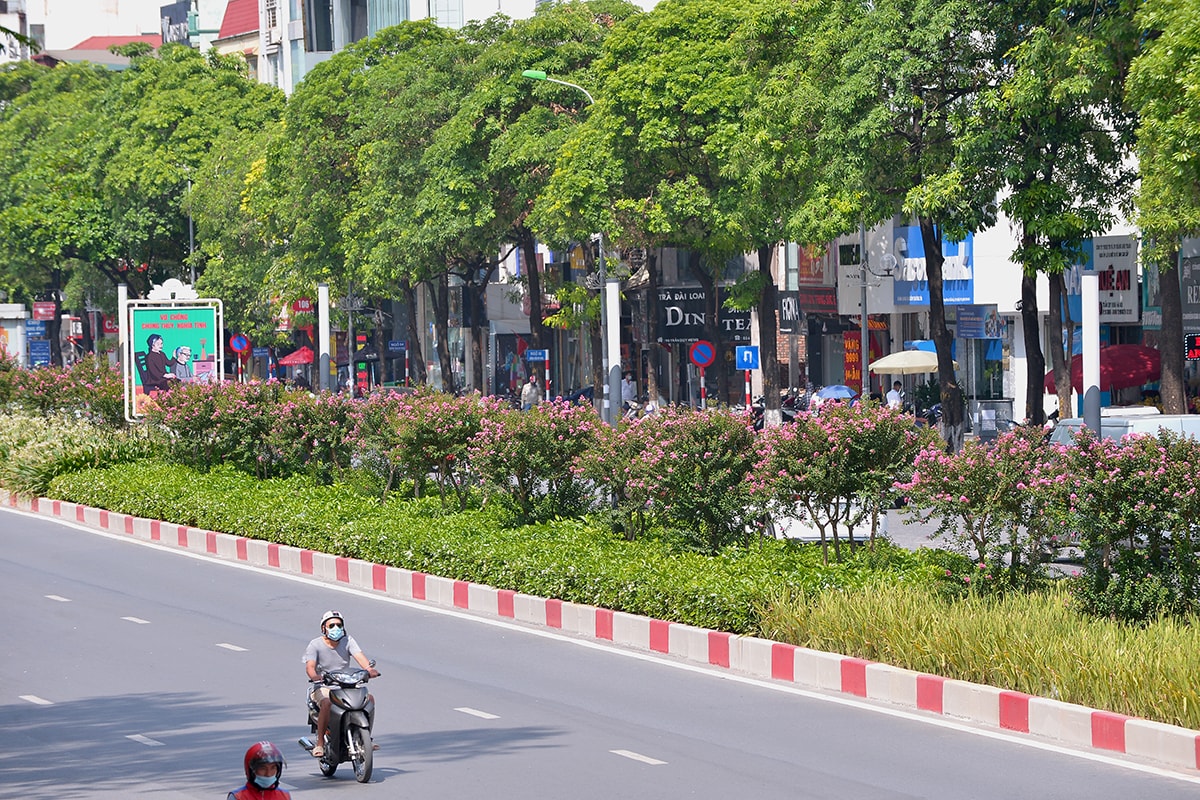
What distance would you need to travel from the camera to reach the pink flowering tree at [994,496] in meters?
13.6

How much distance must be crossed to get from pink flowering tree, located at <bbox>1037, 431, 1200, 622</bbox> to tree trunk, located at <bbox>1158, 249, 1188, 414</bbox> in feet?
53.7

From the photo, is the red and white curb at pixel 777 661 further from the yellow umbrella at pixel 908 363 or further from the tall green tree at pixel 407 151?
the tall green tree at pixel 407 151

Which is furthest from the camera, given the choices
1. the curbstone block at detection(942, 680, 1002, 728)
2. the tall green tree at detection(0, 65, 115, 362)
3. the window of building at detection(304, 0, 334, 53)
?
the window of building at detection(304, 0, 334, 53)

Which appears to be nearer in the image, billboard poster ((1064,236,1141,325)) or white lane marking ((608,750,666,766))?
white lane marking ((608,750,666,766))

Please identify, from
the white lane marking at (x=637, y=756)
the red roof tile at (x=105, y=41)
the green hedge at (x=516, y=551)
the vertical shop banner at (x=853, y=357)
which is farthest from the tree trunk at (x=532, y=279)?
the red roof tile at (x=105, y=41)

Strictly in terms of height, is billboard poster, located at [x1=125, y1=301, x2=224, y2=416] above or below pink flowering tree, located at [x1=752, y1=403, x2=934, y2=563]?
above

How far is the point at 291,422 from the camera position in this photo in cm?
2586

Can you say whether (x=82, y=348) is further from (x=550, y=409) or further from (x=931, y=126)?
(x=550, y=409)

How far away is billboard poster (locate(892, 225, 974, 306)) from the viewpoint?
4316cm

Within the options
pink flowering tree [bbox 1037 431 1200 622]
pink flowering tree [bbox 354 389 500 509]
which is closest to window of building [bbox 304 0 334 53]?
pink flowering tree [bbox 354 389 500 509]

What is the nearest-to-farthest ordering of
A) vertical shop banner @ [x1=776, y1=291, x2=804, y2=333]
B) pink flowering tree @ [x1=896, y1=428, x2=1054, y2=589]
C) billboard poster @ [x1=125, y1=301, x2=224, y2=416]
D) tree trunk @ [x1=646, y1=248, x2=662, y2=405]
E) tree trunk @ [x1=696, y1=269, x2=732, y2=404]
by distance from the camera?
pink flowering tree @ [x1=896, y1=428, x2=1054, y2=589], billboard poster @ [x1=125, y1=301, x2=224, y2=416], vertical shop banner @ [x1=776, y1=291, x2=804, y2=333], tree trunk @ [x1=696, y1=269, x2=732, y2=404], tree trunk @ [x1=646, y1=248, x2=662, y2=405]

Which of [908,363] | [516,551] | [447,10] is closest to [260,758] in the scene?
[516,551]

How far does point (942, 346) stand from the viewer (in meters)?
33.2

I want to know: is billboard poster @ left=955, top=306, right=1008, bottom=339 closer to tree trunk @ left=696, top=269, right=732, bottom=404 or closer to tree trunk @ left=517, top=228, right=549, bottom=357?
tree trunk @ left=696, top=269, right=732, bottom=404
